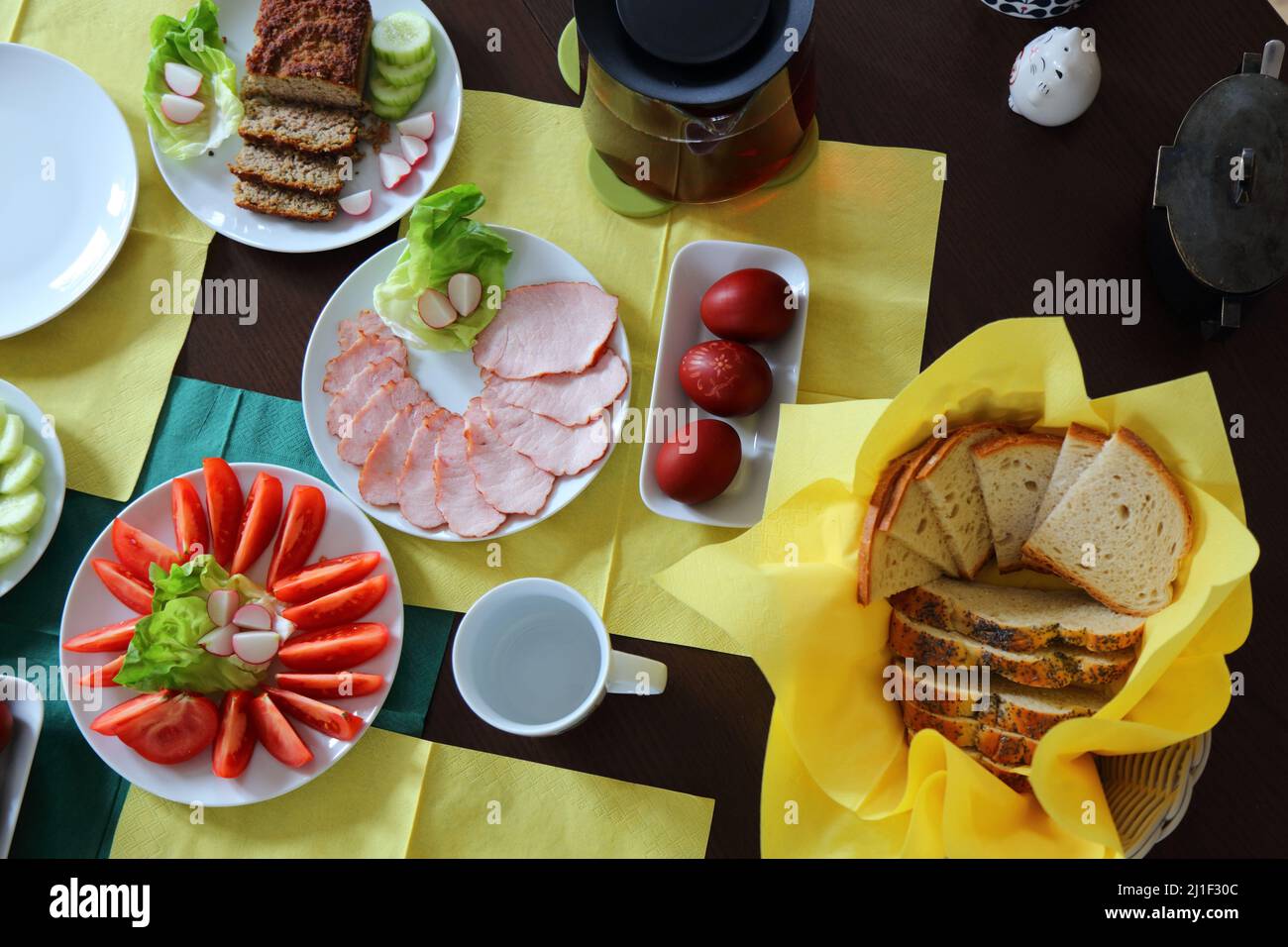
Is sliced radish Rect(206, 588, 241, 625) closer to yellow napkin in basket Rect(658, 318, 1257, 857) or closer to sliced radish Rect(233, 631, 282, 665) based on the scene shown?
sliced radish Rect(233, 631, 282, 665)

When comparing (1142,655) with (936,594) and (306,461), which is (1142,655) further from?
(306,461)

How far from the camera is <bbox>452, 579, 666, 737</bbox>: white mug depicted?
1.32 m

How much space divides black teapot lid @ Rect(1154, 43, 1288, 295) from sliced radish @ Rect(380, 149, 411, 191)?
1.02m

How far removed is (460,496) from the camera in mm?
1465

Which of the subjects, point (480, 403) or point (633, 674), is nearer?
point (633, 674)

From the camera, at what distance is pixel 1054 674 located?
1.20m

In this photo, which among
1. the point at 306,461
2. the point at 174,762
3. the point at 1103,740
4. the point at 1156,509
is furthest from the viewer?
the point at 306,461

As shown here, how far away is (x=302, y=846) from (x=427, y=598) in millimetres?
369

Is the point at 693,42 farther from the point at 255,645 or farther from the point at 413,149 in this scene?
the point at 255,645

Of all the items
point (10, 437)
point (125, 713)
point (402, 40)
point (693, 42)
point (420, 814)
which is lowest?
point (420, 814)

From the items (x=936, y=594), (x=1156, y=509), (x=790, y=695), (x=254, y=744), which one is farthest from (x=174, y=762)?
(x=1156, y=509)

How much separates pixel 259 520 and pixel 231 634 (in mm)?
155

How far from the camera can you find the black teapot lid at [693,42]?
1221mm

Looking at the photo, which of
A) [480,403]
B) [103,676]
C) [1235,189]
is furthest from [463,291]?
[1235,189]
